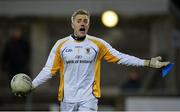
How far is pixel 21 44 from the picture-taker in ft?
65.8

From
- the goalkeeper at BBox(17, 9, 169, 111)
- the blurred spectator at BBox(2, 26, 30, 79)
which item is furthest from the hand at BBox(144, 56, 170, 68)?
the blurred spectator at BBox(2, 26, 30, 79)

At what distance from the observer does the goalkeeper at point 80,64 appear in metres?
11.2

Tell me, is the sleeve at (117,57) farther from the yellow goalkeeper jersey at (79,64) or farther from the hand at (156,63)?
the hand at (156,63)

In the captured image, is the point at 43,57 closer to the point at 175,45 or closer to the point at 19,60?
the point at 19,60

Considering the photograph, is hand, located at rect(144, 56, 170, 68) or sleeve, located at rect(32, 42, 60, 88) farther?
sleeve, located at rect(32, 42, 60, 88)

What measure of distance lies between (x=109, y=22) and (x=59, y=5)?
2072mm

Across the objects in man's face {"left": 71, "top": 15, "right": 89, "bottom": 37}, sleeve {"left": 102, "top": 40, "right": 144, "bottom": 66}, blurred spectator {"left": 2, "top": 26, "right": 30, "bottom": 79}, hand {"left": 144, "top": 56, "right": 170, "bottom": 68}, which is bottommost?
blurred spectator {"left": 2, "top": 26, "right": 30, "bottom": 79}

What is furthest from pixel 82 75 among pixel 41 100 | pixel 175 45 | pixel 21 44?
pixel 41 100

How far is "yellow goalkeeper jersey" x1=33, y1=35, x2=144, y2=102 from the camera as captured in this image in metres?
11.2

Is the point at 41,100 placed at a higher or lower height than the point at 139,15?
lower

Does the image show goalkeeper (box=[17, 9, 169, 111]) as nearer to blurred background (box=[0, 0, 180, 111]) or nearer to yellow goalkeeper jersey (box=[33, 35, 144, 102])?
yellow goalkeeper jersey (box=[33, 35, 144, 102])

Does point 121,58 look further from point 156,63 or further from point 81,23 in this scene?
point 81,23

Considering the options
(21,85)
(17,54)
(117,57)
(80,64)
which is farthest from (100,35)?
(21,85)

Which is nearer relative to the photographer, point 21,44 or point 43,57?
point 21,44
